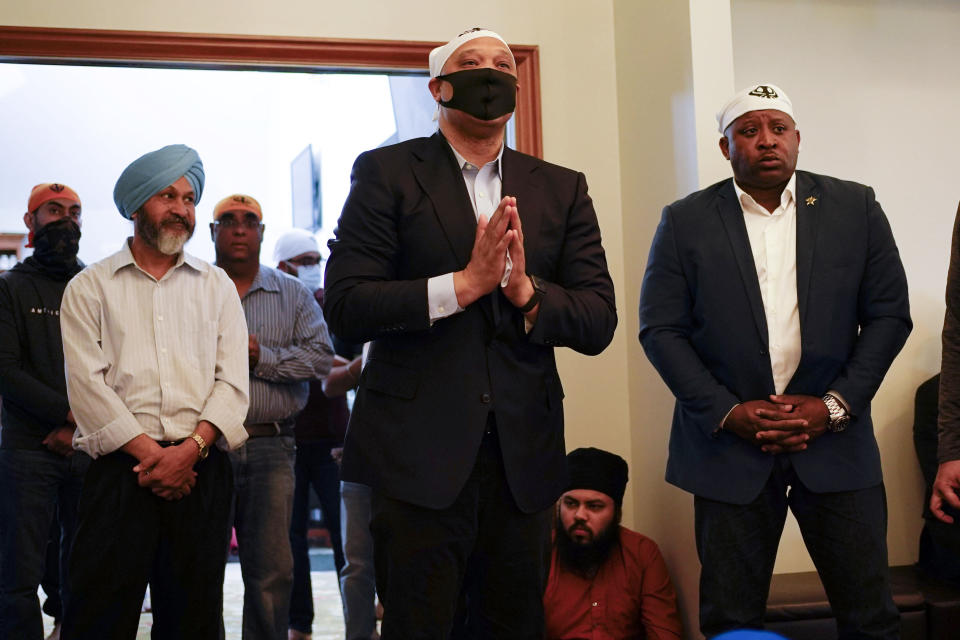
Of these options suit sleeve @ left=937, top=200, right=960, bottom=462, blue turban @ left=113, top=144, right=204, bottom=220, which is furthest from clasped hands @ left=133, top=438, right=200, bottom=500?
suit sleeve @ left=937, top=200, right=960, bottom=462

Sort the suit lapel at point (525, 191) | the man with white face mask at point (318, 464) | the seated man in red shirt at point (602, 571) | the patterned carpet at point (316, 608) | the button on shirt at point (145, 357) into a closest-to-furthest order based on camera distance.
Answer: the suit lapel at point (525, 191) < the button on shirt at point (145, 357) < the seated man in red shirt at point (602, 571) < the man with white face mask at point (318, 464) < the patterned carpet at point (316, 608)

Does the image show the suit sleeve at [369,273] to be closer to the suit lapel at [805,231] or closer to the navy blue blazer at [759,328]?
the navy blue blazer at [759,328]

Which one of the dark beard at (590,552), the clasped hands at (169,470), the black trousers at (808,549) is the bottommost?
the dark beard at (590,552)

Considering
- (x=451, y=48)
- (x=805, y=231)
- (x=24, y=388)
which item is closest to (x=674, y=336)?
(x=805, y=231)

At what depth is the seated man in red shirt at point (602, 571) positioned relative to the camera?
362 centimetres

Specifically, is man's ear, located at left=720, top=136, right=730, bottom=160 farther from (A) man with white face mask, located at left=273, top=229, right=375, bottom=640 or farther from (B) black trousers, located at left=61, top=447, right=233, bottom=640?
(A) man with white face mask, located at left=273, top=229, right=375, bottom=640

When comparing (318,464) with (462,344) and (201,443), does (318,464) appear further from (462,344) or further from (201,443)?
(462,344)

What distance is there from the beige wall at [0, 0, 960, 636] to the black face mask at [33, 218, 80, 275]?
804mm

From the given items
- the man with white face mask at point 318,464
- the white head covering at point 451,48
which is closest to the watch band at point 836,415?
the white head covering at point 451,48

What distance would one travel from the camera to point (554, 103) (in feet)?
13.5

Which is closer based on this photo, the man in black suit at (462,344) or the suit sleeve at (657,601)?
the man in black suit at (462,344)

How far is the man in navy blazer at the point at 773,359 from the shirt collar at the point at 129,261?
1353mm

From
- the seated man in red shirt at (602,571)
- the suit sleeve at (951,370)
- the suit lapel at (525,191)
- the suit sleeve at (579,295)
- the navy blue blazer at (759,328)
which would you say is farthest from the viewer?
the seated man in red shirt at (602,571)

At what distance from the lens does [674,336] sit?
→ 2.66 meters
